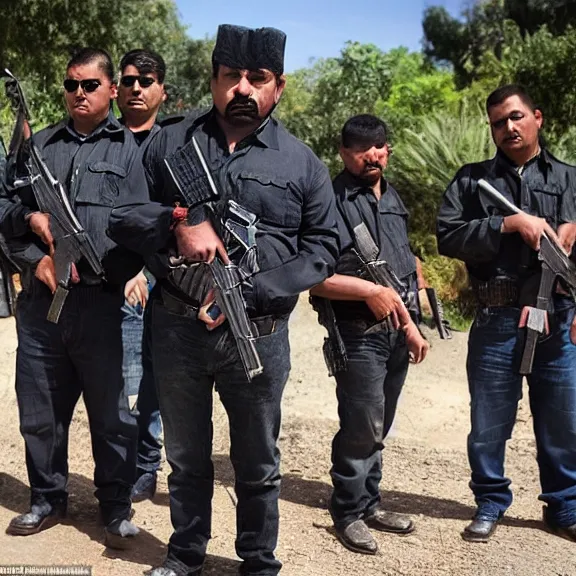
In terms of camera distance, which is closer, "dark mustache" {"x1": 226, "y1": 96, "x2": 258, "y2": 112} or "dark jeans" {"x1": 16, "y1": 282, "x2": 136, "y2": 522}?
"dark mustache" {"x1": 226, "y1": 96, "x2": 258, "y2": 112}

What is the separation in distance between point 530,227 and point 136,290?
5.95ft

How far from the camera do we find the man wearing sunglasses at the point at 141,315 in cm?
461

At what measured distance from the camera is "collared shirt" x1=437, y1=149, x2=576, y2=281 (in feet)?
13.9

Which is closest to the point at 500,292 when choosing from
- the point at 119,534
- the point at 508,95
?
the point at 508,95

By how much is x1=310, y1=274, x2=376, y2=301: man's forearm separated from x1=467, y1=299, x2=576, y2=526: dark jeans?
64 centimetres

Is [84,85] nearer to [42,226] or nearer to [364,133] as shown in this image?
[42,226]

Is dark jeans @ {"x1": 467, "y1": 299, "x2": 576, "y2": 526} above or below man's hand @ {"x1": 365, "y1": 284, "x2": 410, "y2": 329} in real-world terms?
below

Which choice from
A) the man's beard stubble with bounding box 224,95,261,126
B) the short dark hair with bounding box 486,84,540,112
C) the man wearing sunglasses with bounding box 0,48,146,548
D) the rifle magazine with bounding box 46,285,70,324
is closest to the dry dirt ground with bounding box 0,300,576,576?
the man wearing sunglasses with bounding box 0,48,146,548

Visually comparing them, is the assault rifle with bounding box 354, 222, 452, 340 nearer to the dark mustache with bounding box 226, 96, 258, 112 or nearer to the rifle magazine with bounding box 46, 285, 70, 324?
the dark mustache with bounding box 226, 96, 258, 112

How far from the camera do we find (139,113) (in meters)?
4.63

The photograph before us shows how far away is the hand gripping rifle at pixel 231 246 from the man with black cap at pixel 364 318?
3.03 ft

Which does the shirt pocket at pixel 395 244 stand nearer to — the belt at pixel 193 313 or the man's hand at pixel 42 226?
the belt at pixel 193 313

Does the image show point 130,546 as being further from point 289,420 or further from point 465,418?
point 465,418

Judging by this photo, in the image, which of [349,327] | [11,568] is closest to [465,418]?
[349,327]
